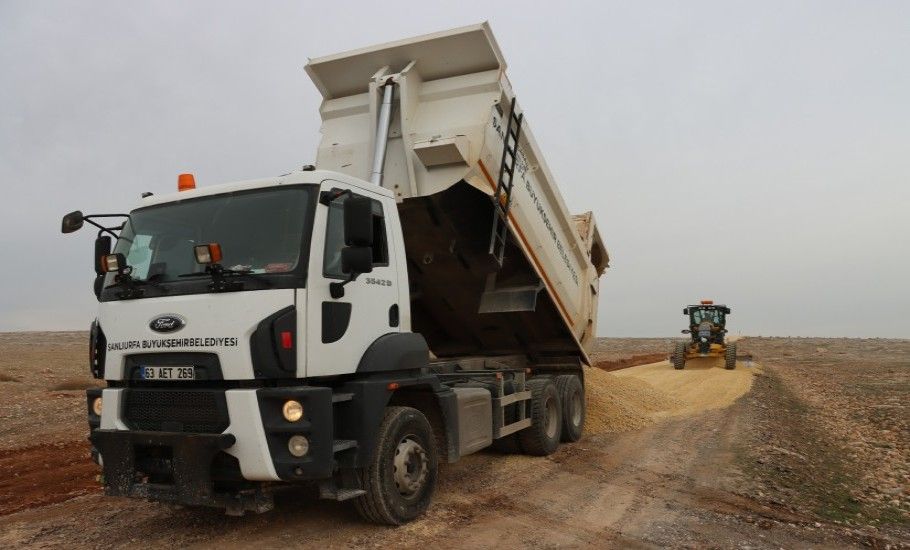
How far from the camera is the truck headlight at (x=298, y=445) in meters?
4.53

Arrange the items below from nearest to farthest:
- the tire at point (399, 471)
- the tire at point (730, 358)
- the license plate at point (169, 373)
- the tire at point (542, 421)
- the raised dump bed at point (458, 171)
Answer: the license plate at point (169, 373), the tire at point (399, 471), the raised dump bed at point (458, 171), the tire at point (542, 421), the tire at point (730, 358)

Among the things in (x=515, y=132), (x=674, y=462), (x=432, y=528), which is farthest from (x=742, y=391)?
(x=432, y=528)

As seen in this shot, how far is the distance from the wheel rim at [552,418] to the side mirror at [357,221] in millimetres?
4730

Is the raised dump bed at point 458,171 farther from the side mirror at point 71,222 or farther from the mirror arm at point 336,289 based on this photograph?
the side mirror at point 71,222

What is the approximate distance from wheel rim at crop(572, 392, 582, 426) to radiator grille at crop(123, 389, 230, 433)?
19.5 ft

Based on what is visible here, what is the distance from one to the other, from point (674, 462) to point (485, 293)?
2967 millimetres

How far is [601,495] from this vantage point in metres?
6.54

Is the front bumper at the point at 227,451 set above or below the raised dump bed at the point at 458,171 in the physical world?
below

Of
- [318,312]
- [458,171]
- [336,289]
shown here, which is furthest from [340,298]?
[458,171]

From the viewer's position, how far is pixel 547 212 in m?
8.86

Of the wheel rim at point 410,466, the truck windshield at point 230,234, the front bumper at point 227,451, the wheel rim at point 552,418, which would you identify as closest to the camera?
the front bumper at point 227,451

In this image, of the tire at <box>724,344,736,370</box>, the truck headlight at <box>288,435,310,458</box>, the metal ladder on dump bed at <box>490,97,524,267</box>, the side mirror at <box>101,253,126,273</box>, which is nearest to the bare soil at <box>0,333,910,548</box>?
the truck headlight at <box>288,435,310,458</box>

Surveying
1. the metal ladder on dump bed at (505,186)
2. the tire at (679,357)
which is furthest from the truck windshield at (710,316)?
the metal ladder on dump bed at (505,186)

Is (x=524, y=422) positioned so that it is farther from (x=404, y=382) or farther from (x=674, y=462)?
(x=404, y=382)
